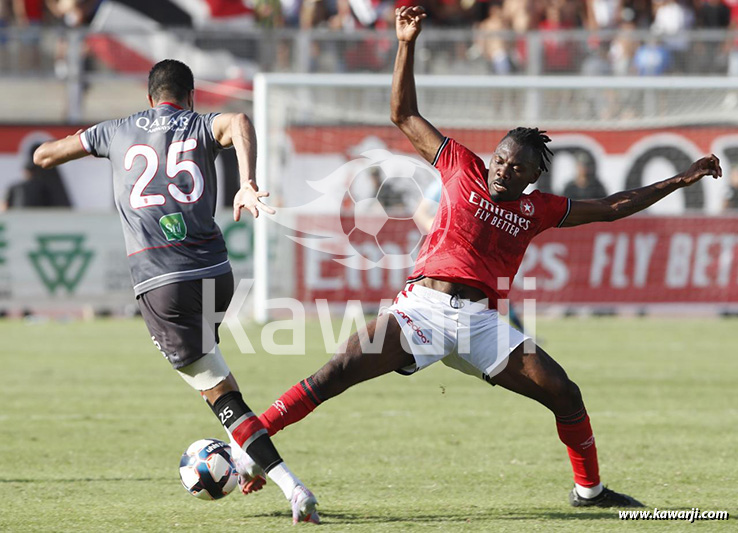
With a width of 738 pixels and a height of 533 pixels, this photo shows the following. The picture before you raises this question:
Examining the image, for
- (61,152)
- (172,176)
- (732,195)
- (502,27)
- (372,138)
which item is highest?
(502,27)

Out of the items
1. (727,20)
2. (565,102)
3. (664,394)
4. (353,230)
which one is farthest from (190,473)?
(727,20)

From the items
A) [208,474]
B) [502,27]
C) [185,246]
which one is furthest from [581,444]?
[502,27]

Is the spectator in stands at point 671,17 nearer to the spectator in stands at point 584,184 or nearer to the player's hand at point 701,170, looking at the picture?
the spectator in stands at point 584,184

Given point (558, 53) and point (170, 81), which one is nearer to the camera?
point (170, 81)

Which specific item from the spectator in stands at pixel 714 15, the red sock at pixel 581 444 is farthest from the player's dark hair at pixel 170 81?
the spectator in stands at pixel 714 15

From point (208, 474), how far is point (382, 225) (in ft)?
39.8

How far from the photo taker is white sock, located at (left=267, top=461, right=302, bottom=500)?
5.99 m

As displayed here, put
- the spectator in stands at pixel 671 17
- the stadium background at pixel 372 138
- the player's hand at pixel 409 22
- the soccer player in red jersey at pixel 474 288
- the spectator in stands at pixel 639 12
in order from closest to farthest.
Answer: the soccer player in red jersey at pixel 474 288 → the player's hand at pixel 409 22 → the stadium background at pixel 372 138 → the spectator in stands at pixel 671 17 → the spectator in stands at pixel 639 12

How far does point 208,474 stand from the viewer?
6328mm

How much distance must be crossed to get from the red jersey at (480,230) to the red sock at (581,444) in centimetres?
82

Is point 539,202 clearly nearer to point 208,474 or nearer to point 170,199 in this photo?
point 170,199

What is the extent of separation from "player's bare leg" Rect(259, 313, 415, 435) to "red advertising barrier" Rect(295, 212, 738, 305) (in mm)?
11733

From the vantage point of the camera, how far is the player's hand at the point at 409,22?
6.58 metres

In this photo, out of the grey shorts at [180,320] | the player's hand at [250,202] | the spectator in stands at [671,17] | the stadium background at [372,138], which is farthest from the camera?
the spectator in stands at [671,17]
